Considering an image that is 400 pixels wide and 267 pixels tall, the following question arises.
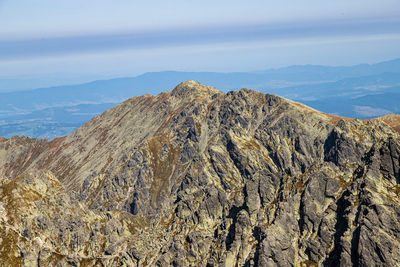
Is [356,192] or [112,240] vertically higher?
[356,192]

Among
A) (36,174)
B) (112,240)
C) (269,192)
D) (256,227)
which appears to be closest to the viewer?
(256,227)

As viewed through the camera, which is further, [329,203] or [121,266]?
[121,266]

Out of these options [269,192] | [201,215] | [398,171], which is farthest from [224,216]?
[398,171]

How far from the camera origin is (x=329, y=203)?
91.7 meters

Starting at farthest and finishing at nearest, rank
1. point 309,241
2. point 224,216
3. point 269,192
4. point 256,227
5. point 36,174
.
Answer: point 36,174, point 224,216, point 269,192, point 256,227, point 309,241

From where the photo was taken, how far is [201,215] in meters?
119

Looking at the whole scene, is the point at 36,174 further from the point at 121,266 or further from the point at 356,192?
the point at 356,192

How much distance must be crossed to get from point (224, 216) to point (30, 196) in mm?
79559

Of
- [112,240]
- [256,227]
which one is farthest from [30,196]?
[256,227]

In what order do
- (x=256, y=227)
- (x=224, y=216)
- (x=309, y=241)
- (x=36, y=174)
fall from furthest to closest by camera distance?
(x=36, y=174) → (x=224, y=216) → (x=256, y=227) → (x=309, y=241)

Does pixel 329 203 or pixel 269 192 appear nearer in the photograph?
pixel 329 203

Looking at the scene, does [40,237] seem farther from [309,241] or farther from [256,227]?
[309,241]

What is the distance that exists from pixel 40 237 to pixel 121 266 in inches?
1272

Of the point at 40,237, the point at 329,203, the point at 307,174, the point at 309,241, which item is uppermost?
the point at 307,174
